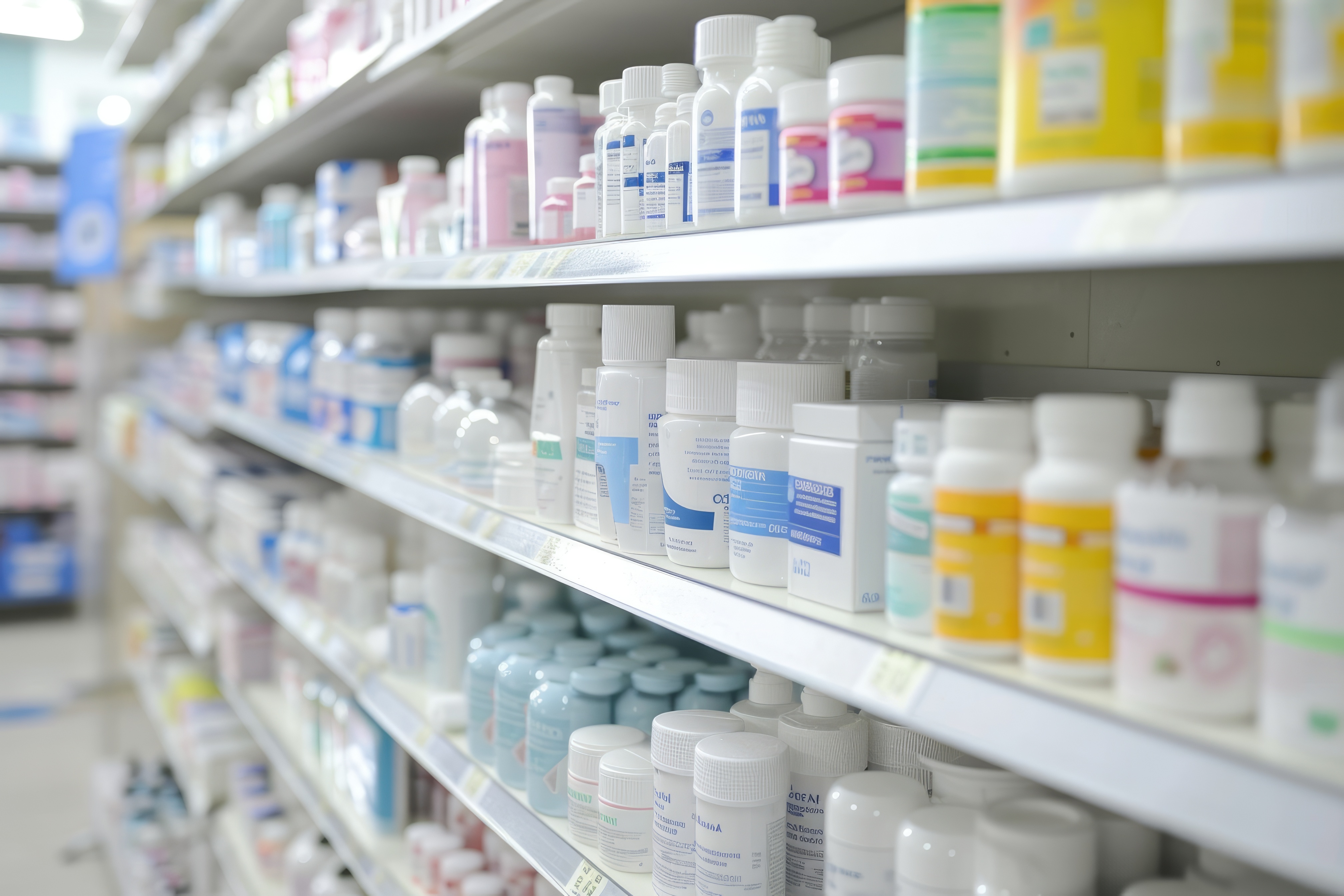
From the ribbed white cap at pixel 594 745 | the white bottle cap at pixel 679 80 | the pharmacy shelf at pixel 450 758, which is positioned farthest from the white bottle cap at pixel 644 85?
the pharmacy shelf at pixel 450 758

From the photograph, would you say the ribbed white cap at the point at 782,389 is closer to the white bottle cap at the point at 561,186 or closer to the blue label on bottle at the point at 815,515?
the blue label on bottle at the point at 815,515

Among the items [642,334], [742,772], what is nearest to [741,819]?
[742,772]

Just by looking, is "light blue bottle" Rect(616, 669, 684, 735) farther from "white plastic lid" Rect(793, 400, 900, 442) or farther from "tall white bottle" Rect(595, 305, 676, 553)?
"white plastic lid" Rect(793, 400, 900, 442)

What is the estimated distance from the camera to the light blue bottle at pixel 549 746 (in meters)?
1.37

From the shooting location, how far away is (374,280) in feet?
5.80

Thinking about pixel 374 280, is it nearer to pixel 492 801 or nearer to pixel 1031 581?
pixel 492 801

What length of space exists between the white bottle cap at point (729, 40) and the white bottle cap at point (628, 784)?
716 mm

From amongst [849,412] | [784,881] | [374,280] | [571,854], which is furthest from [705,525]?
[374,280]

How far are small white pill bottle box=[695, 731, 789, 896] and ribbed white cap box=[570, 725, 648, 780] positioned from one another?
0.22 meters

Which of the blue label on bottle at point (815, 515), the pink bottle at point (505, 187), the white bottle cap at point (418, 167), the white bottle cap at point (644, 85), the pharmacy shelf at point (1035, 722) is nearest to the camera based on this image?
the pharmacy shelf at point (1035, 722)

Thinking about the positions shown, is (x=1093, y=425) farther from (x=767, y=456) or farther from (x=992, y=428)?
(x=767, y=456)

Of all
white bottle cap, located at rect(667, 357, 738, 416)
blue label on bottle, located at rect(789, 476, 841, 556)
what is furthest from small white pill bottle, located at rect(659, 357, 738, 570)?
blue label on bottle, located at rect(789, 476, 841, 556)

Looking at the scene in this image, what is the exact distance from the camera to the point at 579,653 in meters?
1.49

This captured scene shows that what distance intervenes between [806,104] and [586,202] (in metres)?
0.43
